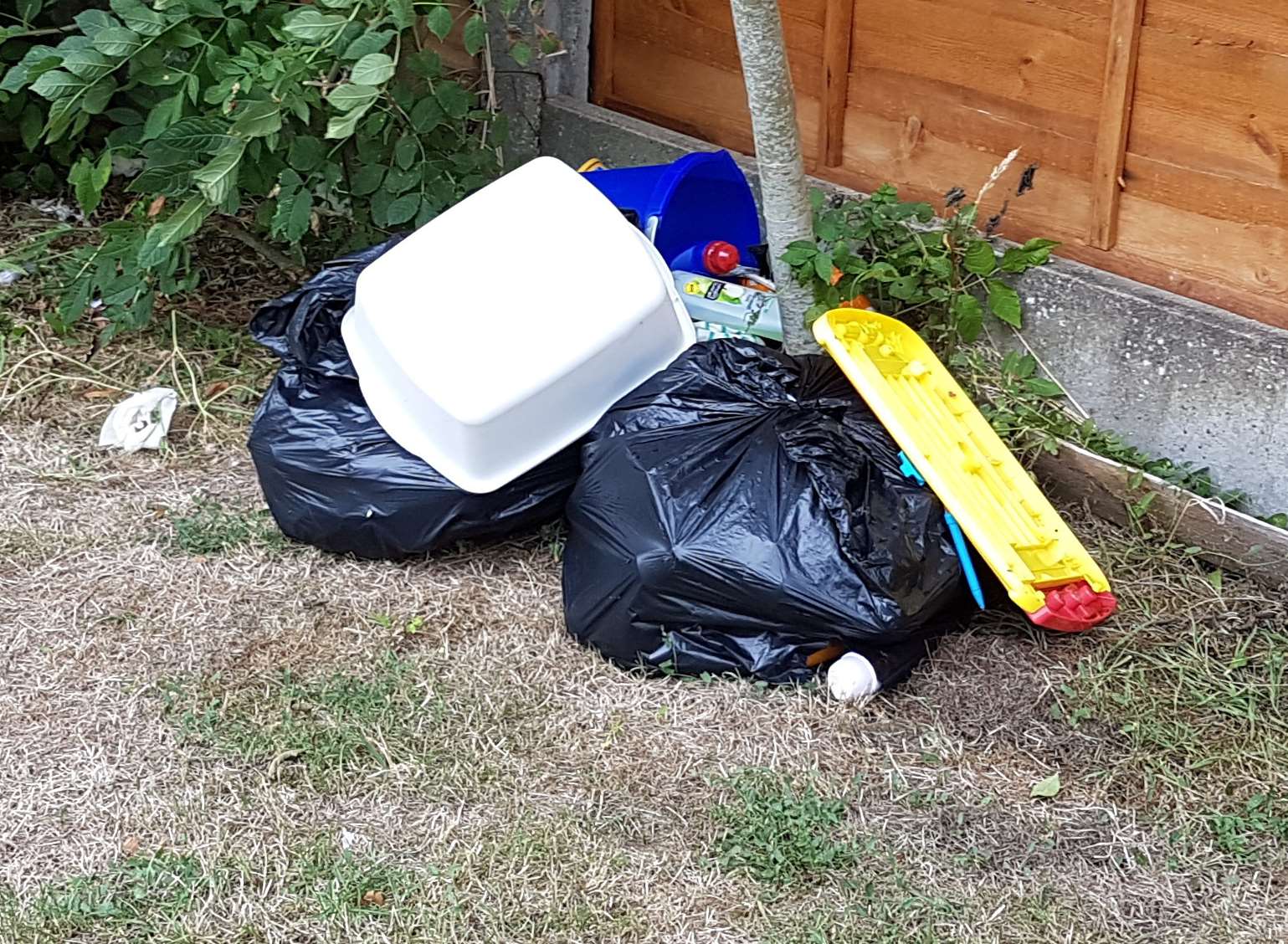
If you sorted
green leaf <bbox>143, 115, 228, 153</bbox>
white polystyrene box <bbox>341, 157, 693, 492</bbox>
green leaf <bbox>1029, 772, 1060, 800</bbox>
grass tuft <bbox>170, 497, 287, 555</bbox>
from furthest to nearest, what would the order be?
green leaf <bbox>143, 115, 228, 153</bbox>
grass tuft <bbox>170, 497, 287, 555</bbox>
white polystyrene box <bbox>341, 157, 693, 492</bbox>
green leaf <bbox>1029, 772, 1060, 800</bbox>

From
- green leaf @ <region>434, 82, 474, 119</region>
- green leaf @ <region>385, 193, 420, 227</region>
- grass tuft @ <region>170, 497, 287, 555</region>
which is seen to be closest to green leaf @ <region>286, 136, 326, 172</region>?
green leaf @ <region>385, 193, 420, 227</region>

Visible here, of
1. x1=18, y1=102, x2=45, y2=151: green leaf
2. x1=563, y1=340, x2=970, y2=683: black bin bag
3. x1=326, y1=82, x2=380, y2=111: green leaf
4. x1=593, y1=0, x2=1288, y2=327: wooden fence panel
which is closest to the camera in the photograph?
x1=563, y1=340, x2=970, y2=683: black bin bag

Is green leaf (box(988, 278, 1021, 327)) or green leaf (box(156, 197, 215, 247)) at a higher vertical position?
green leaf (box(988, 278, 1021, 327))

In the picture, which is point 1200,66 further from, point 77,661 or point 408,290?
point 77,661

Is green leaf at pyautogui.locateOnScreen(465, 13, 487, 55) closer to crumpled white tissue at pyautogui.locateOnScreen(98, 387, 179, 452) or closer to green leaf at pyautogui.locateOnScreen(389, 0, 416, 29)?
green leaf at pyautogui.locateOnScreen(389, 0, 416, 29)

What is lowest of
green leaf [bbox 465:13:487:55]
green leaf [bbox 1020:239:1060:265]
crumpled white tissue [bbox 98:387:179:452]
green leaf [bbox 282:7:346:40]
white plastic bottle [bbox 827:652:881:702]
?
crumpled white tissue [bbox 98:387:179:452]

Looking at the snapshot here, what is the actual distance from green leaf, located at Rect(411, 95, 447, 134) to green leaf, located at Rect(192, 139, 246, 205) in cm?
47

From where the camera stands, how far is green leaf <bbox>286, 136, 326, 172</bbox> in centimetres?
385

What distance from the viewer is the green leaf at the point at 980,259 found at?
341 cm

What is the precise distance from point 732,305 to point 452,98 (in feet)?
3.24

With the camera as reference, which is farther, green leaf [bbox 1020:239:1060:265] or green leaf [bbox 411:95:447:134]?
green leaf [bbox 411:95:447:134]

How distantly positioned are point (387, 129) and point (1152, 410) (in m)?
2.06

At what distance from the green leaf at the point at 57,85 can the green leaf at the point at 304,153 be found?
1.82 ft

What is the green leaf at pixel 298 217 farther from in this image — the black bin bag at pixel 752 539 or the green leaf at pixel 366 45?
the black bin bag at pixel 752 539
